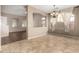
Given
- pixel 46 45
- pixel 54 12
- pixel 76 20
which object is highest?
pixel 54 12

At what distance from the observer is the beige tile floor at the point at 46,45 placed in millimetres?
1952

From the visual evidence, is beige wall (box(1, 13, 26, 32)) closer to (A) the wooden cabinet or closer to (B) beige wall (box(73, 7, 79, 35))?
(A) the wooden cabinet

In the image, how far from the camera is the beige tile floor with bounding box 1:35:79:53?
1952 mm

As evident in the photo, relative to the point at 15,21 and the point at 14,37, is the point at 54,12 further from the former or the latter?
the point at 14,37

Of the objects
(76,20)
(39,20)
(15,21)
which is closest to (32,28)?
(39,20)

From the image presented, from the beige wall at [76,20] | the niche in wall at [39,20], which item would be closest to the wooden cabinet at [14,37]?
the niche in wall at [39,20]

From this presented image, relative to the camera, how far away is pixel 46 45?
2.00 metres

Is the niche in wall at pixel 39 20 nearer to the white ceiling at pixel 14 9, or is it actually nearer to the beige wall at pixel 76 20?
the white ceiling at pixel 14 9

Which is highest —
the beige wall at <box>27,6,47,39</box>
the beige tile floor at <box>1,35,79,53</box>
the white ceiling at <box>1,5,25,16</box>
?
the white ceiling at <box>1,5,25,16</box>

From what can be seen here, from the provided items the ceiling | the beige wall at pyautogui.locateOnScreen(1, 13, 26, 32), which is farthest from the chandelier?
the beige wall at pyautogui.locateOnScreen(1, 13, 26, 32)

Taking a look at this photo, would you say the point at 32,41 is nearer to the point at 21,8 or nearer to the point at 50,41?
the point at 50,41

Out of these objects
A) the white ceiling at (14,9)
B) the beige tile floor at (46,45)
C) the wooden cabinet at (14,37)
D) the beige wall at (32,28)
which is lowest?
the beige tile floor at (46,45)
